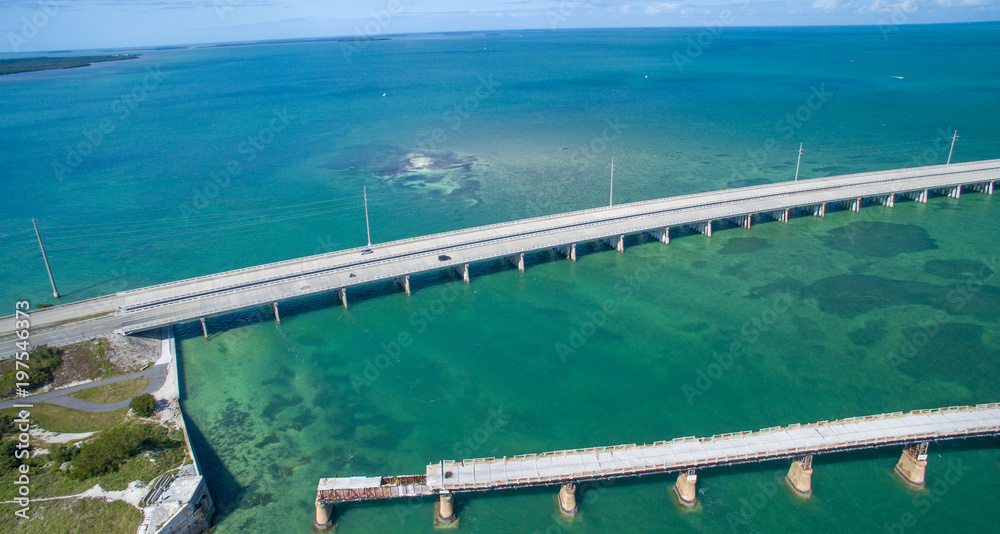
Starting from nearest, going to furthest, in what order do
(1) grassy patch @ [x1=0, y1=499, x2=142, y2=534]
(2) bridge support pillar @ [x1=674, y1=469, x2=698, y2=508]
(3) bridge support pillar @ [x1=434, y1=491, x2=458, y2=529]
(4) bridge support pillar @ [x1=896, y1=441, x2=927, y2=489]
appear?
(1) grassy patch @ [x1=0, y1=499, x2=142, y2=534], (3) bridge support pillar @ [x1=434, y1=491, x2=458, y2=529], (2) bridge support pillar @ [x1=674, y1=469, x2=698, y2=508], (4) bridge support pillar @ [x1=896, y1=441, x2=927, y2=489]

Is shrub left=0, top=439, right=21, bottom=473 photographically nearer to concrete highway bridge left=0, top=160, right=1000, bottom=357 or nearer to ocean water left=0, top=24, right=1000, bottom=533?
ocean water left=0, top=24, right=1000, bottom=533

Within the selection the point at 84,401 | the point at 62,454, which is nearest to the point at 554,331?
the point at 62,454

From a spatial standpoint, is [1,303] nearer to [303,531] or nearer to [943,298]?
[303,531]

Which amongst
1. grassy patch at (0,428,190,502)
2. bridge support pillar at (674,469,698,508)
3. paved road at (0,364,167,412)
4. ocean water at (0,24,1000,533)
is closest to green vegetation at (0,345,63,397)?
paved road at (0,364,167,412)

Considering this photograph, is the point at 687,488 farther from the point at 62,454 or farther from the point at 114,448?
the point at 62,454

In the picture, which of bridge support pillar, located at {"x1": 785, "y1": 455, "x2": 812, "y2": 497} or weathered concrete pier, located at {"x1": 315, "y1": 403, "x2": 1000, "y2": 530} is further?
bridge support pillar, located at {"x1": 785, "y1": 455, "x2": 812, "y2": 497}

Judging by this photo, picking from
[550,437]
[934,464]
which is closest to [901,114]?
[934,464]
